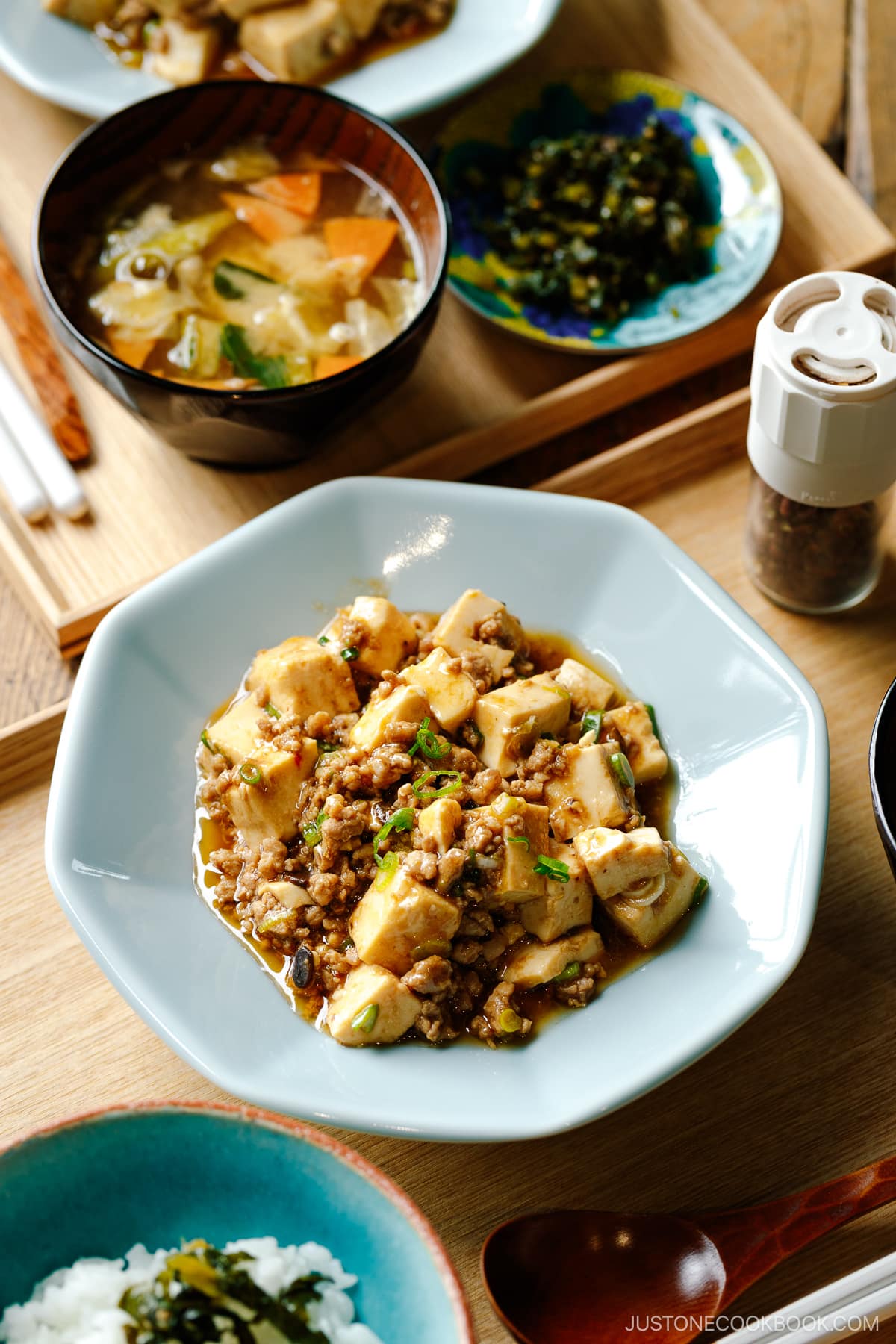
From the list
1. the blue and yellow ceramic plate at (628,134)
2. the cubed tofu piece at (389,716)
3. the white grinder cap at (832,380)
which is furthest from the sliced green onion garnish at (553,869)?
the blue and yellow ceramic plate at (628,134)

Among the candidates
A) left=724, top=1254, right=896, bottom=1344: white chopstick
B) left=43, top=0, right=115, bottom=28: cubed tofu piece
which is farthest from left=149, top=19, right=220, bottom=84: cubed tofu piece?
left=724, top=1254, right=896, bottom=1344: white chopstick

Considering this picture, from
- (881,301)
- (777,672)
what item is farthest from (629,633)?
(881,301)

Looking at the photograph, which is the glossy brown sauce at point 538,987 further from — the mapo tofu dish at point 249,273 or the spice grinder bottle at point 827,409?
the mapo tofu dish at point 249,273

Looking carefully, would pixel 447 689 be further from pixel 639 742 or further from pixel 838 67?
pixel 838 67

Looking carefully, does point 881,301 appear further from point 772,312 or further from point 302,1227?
point 302,1227

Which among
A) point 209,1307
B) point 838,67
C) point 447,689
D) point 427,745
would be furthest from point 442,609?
point 838,67

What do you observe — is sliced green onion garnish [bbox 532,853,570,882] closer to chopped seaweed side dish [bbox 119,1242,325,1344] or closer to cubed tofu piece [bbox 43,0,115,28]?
chopped seaweed side dish [bbox 119,1242,325,1344]
